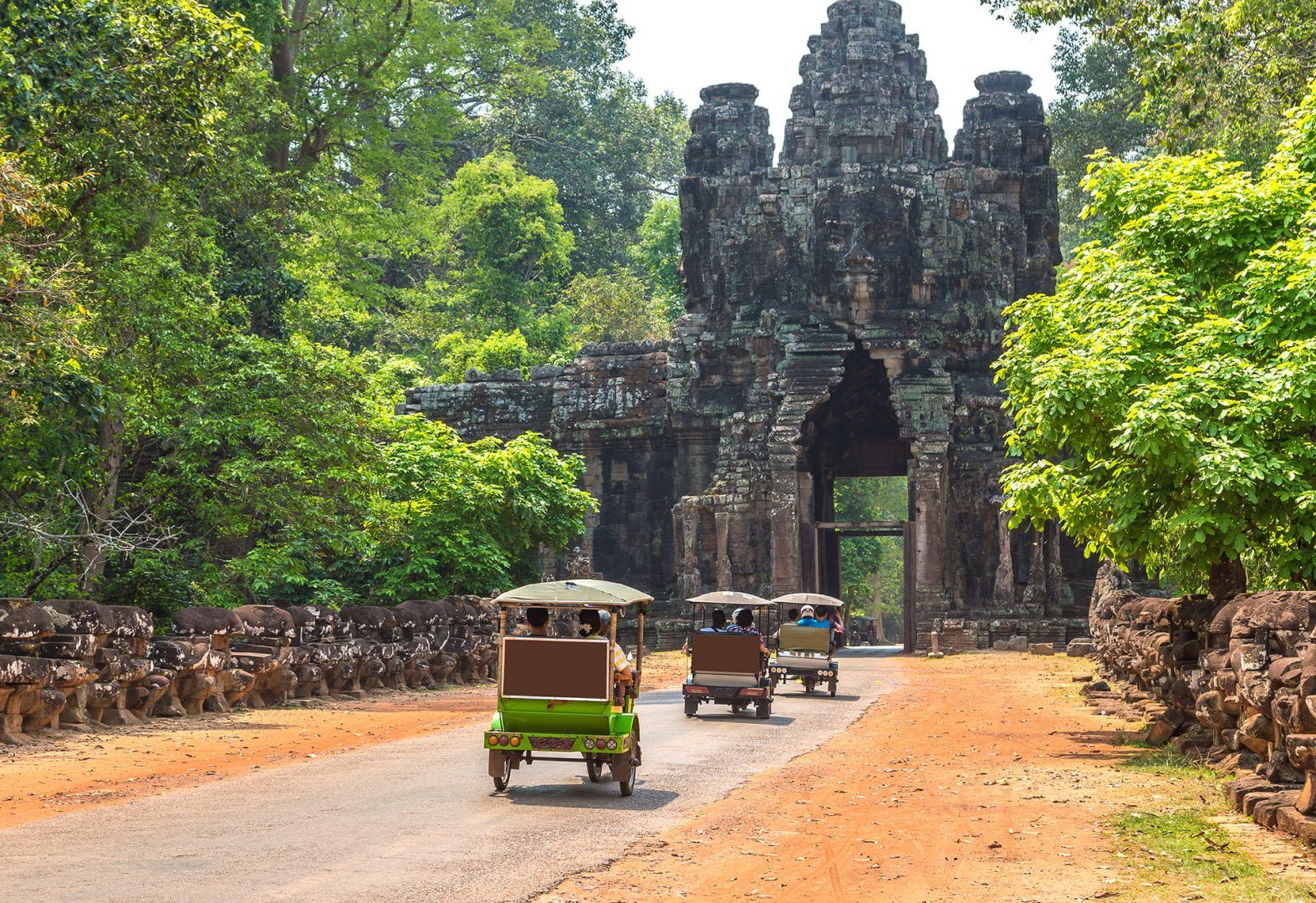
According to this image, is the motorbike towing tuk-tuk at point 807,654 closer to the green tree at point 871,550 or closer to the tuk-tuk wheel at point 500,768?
the tuk-tuk wheel at point 500,768

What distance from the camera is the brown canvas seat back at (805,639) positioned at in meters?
23.0

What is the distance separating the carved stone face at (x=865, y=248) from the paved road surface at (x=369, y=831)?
72.7 ft

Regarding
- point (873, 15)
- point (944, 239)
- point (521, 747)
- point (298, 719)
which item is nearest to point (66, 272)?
point (298, 719)

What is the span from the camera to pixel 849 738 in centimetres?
1689

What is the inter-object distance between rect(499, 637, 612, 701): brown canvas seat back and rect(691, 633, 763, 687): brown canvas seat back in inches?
290

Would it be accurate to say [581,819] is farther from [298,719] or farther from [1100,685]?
[1100,685]

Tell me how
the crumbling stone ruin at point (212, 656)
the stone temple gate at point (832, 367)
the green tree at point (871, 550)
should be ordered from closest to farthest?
the crumbling stone ruin at point (212, 656), the stone temple gate at point (832, 367), the green tree at point (871, 550)

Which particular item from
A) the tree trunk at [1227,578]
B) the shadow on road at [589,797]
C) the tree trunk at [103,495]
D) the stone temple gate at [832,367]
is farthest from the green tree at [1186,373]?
the stone temple gate at [832,367]

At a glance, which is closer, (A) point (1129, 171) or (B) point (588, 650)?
(B) point (588, 650)

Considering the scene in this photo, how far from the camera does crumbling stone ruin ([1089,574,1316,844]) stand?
9883 mm

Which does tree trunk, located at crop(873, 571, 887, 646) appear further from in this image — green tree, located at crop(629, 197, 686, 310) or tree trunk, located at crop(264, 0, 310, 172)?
tree trunk, located at crop(264, 0, 310, 172)

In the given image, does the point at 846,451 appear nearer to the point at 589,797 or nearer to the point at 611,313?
the point at 611,313

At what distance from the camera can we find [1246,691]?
11734mm

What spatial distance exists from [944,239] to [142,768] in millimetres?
27023
